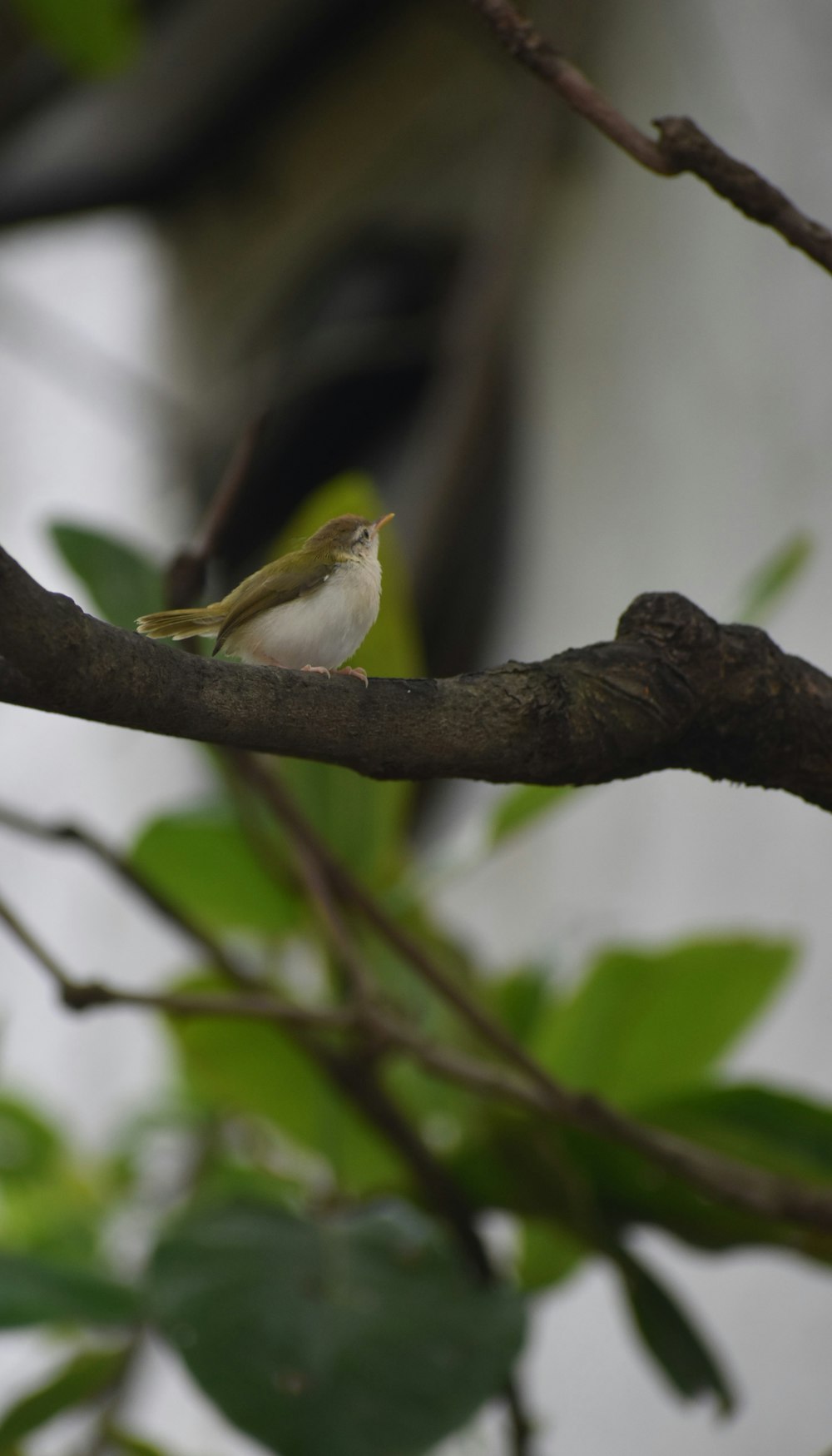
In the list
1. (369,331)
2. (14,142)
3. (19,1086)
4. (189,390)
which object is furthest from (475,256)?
(19,1086)

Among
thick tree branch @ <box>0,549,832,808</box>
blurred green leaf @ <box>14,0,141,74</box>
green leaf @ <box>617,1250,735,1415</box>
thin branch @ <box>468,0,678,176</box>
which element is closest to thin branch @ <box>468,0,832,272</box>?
thin branch @ <box>468,0,678,176</box>

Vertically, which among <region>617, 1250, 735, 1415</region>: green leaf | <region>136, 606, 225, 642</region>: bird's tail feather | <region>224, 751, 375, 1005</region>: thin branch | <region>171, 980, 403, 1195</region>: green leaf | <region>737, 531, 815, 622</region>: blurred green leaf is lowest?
<region>171, 980, 403, 1195</region>: green leaf

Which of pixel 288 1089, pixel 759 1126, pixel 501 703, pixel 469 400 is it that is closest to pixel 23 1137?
pixel 288 1089

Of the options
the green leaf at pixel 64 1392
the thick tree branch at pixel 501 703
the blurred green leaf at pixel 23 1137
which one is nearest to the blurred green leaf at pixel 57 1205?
the blurred green leaf at pixel 23 1137

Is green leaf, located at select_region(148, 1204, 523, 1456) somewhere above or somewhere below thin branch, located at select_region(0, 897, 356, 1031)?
below

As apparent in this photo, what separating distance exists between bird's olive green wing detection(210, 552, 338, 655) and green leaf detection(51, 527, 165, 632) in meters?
0.30

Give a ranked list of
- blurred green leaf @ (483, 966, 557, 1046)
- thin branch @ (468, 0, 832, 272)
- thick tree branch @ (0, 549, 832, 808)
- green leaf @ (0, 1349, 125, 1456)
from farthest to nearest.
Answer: blurred green leaf @ (483, 966, 557, 1046) → green leaf @ (0, 1349, 125, 1456) → thin branch @ (468, 0, 832, 272) → thick tree branch @ (0, 549, 832, 808)

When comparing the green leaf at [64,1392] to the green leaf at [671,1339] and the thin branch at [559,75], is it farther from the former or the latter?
the thin branch at [559,75]

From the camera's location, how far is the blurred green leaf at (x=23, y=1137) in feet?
4.09

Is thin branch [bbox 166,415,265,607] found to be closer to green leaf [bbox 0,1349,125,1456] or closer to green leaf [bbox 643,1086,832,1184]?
green leaf [bbox 643,1086,832,1184]

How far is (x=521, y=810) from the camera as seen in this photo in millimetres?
836

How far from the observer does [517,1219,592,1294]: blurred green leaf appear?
87cm

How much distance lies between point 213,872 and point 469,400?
0.78 m

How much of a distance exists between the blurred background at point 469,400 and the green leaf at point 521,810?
129 mm
